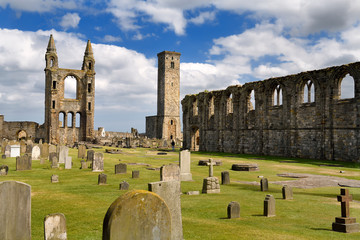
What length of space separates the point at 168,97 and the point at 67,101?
2070 cm

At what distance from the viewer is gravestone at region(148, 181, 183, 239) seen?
6.33 m

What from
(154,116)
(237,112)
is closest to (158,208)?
(237,112)

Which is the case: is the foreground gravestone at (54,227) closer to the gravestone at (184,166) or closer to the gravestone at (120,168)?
the gravestone at (184,166)

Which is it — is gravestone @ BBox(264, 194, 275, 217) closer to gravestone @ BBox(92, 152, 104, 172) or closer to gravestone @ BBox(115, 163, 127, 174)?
gravestone @ BBox(115, 163, 127, 174)

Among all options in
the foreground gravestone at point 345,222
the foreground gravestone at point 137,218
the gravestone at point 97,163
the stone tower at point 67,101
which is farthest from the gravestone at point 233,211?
the stone tower at point 67,101

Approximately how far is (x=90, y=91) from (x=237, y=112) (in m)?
26.4

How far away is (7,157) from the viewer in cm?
2433

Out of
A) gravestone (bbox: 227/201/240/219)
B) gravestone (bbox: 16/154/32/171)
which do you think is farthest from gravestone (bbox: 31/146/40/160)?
gravestone (bbox: 227/201/240/219)

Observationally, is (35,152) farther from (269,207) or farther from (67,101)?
(67,101)

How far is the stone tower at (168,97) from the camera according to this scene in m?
67.2

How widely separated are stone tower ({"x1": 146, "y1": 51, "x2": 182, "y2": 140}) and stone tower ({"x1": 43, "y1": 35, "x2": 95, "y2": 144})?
16366mm

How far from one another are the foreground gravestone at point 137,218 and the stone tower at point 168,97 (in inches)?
2420

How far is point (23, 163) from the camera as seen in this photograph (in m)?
17.9

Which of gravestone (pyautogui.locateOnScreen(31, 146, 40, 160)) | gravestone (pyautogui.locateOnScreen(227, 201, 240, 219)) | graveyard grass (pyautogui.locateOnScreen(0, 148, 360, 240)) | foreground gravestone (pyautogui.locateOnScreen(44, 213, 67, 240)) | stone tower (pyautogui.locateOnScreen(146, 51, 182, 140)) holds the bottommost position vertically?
graveyard grass (pyautogui.locateOnScreen(0, 148, 360, 240))
